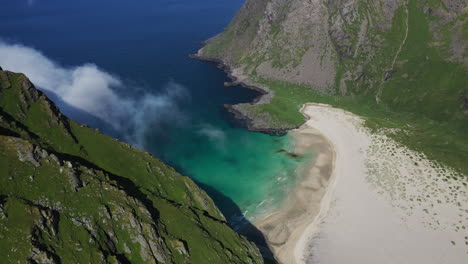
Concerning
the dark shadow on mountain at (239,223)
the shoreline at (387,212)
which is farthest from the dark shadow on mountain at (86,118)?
the shoreline at (387,212)

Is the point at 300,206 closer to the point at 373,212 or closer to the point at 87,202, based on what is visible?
the point at 373,212

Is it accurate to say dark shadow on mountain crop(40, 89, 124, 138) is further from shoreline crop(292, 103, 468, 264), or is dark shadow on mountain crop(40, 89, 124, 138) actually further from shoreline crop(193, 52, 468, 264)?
shoreline crop(292, 103, 468, 264)

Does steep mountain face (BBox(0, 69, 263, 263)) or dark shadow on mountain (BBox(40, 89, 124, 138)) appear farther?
dark shadow on mountain (BBox(40, 89, 124, 138))

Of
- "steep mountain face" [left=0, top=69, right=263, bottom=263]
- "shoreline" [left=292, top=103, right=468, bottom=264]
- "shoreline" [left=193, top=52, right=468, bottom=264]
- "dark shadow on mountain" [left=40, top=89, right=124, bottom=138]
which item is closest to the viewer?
"steep mountain face" [left=0, top=69, right=263, bottom=263]

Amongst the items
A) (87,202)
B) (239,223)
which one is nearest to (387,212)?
(239,223)

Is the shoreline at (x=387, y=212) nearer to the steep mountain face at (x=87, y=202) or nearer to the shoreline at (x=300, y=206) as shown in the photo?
the shoreline at (x=300, y=206)

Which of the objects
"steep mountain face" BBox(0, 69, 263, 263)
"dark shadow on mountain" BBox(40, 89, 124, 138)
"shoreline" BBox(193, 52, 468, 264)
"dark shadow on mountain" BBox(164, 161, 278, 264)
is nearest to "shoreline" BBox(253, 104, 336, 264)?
"shoreline" BBox(193, 52, 468, 264)
